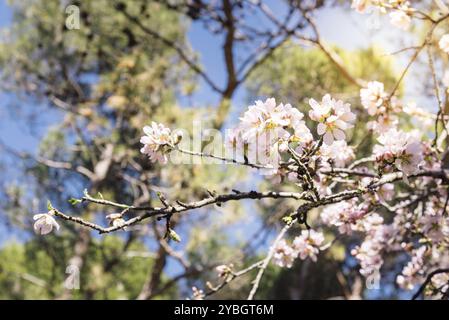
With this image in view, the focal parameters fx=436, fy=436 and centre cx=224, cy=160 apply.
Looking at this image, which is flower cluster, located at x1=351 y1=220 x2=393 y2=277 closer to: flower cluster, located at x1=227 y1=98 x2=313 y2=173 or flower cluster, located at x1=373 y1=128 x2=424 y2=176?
flower cluster, located at x1=373 y1=128 x2=424 y2=176

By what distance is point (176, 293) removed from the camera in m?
7.98

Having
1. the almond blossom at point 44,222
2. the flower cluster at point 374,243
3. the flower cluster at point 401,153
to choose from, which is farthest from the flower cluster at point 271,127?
the flower cluster at point 374,243

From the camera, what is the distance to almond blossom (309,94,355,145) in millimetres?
1322

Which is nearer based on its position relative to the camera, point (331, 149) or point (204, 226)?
point (331, 149)

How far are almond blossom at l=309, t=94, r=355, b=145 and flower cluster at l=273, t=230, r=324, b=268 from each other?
0.87 meters

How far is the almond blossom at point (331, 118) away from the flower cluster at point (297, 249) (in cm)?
87

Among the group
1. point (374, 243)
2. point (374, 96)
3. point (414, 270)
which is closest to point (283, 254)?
point (374, 243)

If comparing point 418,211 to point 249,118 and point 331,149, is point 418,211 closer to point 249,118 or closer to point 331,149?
point 331,149

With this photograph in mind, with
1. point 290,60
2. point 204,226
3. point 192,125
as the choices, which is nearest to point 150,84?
point 192,125

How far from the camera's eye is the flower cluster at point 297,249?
210 cm

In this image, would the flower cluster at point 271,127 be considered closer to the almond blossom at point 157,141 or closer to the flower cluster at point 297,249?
the almond blossom at point 157,141

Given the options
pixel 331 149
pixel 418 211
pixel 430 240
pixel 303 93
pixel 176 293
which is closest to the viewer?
pixel 331 149
